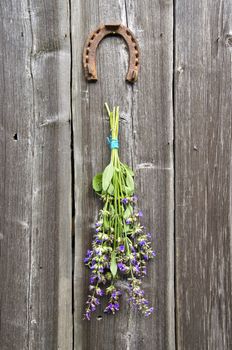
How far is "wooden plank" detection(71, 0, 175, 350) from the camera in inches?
55.7

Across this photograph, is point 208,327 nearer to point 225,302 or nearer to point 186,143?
point 225,302

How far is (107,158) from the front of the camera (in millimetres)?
1425

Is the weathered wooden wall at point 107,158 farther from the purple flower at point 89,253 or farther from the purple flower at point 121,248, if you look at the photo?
the purple flower at point 121,248

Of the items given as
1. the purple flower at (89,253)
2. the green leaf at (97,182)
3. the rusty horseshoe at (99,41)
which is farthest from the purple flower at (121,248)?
the rusty horseshoe at (99,41)

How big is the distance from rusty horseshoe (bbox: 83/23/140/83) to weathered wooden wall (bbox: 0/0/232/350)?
0.03 meters

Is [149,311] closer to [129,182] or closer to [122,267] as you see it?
[122,267]

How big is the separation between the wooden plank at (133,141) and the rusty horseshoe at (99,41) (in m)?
0.03

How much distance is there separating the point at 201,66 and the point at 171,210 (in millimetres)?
521

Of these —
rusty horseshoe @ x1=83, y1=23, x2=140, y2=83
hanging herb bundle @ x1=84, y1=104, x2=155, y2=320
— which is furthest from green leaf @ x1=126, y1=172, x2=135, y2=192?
rusty horseshoe @ x1=83, y1=23, x2=140, y2=83

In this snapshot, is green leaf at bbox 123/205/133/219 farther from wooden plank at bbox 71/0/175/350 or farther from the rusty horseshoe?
the rusty horseshoe

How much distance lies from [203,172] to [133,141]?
0.90 ft

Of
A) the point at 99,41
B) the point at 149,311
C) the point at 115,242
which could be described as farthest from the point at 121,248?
the point at 99,41

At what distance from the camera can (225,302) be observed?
1.46 m

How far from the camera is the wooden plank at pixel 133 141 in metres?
1.41
